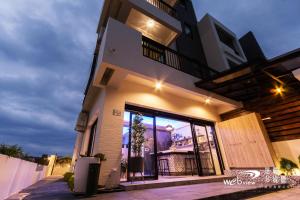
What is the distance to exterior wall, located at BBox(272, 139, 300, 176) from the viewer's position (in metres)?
4.50

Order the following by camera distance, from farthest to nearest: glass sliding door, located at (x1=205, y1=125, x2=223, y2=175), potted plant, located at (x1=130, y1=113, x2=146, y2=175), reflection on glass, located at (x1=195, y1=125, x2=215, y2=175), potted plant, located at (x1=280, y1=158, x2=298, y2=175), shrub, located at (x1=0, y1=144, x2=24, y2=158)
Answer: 1. glass sliding door, located at (x1=205, y1=125, x2=223, y2=175)
2. reflection on glass, located at (x1=195, y1=125, x2=215, y2=175)
3. potted plant, located at (x1=280, y1=158, x2=298, y2=175)
4. potted plant, located at (x1=130, y1=113, x2=146, y2=175)
5. shrub, located at (x1=0, y1=144, x2=24, y2=158)

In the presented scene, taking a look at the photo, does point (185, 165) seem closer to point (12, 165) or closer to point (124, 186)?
point (124, 186)

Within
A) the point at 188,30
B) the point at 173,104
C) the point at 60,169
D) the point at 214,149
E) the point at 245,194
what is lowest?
the point at 245,194

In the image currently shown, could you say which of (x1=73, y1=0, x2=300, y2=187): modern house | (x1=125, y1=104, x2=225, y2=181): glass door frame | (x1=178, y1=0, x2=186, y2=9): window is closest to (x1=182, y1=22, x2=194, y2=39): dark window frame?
(x1=178, y1=0, x2=186, y2=9): window

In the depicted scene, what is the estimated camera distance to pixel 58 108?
124 ft

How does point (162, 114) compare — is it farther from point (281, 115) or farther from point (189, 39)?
point (189, 39)

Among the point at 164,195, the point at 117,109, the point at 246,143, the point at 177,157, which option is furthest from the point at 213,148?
the point at 117,109

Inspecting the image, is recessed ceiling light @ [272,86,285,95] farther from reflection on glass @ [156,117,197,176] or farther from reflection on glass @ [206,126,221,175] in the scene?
reflection on glass @ [156,117,197,176]

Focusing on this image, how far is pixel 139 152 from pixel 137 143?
25 cm

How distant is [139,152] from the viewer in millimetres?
3902

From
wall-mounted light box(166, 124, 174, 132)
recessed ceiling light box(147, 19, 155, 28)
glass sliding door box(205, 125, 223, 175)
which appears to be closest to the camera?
glass sliding door box(205, 125, 223, 175)

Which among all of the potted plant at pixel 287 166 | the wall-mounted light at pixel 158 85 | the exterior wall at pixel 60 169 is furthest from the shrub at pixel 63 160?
the potted plant at pixel 287 166

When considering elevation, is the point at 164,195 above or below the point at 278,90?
below

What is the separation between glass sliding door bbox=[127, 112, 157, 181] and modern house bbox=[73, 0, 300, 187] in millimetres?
29
